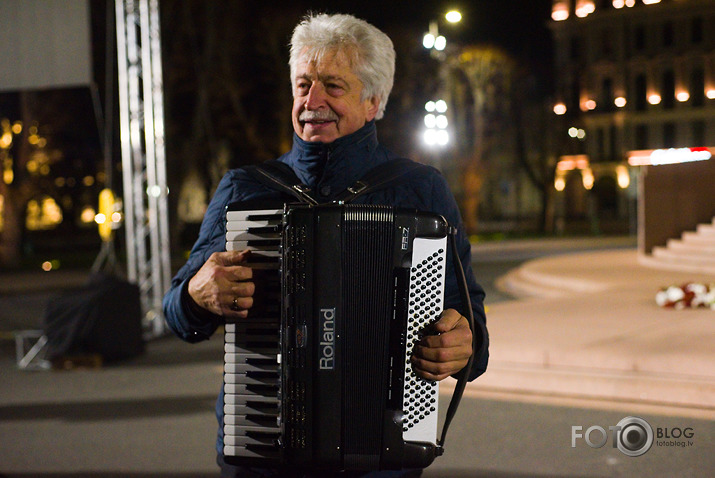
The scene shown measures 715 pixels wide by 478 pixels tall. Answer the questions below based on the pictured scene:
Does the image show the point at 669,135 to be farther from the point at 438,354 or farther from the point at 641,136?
the point at 438,354

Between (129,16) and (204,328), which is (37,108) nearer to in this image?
(129,16)

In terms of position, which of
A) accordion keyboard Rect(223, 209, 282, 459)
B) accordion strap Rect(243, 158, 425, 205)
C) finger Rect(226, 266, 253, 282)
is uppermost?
accordion strap Rect(243, 158, 425, 205)

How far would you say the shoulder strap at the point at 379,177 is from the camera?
2.48 m

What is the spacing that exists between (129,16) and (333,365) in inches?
394

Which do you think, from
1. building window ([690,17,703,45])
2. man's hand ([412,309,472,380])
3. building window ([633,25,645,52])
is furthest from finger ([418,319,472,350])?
building window ([633,25,645,52])

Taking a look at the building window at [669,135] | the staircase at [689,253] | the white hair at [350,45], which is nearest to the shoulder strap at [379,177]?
the white hair at [350,45]

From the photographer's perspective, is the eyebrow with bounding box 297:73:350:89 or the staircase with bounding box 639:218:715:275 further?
the staircase with bounding box 639:218:715:275

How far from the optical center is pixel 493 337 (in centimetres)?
950

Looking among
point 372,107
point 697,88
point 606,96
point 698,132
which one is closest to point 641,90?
point 606,96

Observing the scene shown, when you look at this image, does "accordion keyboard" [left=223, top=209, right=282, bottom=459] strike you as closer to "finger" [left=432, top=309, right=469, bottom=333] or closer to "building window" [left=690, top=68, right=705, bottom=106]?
"finger" [left=432, top=309, right=469, bottom=333]

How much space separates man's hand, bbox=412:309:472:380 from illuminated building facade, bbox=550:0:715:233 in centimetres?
6303

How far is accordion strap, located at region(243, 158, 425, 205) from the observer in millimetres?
2473

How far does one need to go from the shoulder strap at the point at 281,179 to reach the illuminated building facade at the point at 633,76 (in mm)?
62859

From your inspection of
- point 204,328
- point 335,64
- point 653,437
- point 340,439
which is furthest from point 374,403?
point 653,437
